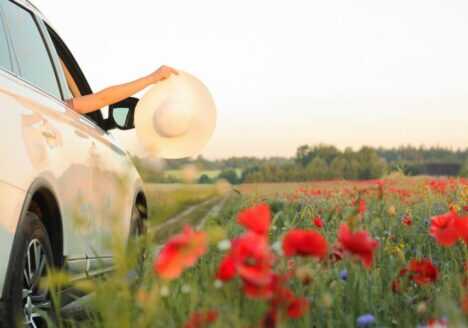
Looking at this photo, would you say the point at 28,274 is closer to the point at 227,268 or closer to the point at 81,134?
the point at 81,134

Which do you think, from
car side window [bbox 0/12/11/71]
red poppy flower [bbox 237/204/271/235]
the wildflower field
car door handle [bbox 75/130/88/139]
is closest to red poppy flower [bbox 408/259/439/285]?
the wildflower field

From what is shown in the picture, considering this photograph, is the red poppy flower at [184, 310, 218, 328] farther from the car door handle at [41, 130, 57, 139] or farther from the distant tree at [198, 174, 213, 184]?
the car door handle at [41, 130, 57, 139]

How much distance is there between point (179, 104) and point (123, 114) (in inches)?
30.2

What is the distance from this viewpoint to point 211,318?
2.35 metres

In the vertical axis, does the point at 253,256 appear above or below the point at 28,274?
above

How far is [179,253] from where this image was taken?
7.45ft

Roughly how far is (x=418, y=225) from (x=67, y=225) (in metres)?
4.20

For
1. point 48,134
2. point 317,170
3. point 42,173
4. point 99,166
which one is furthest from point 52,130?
point 317,170

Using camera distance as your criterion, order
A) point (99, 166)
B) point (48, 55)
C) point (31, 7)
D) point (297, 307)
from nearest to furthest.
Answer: point (297, 307)
point (31, 7)
point (48, 55)
point (99, 166)

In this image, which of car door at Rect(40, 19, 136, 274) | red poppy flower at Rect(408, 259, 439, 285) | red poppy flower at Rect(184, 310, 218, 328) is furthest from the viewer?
car door at Rect(40, 19, 136, 274)

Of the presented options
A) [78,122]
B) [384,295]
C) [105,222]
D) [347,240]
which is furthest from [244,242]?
[105,222]

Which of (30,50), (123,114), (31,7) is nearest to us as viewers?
(30,50)

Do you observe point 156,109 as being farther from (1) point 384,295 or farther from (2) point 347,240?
A: (2) point 347,240

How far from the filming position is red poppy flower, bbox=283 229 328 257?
246 cm
